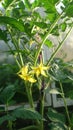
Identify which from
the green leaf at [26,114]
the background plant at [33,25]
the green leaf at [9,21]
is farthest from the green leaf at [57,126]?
the green leaf at [9,21]

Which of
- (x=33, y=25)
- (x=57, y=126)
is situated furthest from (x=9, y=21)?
(x=57, y=126)

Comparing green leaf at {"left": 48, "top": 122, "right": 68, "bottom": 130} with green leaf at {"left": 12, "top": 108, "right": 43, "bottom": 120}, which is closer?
green leaf at {"left": 12, "top": 108, "right": 43, "bottom": 120}

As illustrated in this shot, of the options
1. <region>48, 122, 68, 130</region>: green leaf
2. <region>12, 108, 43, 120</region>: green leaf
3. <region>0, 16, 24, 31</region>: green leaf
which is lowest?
<region>48, 122, 68, 130</region>: green leaf

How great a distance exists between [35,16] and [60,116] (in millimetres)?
409

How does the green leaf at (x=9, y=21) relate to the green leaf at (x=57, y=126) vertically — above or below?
above

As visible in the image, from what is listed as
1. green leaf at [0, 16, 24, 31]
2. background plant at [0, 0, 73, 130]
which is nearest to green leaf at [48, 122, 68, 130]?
background plant at [0, 0, 73, 130]

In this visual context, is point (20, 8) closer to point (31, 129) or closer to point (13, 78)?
point (31, 129)

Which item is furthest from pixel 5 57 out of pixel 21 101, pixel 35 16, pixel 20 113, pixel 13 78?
pixel 20 113

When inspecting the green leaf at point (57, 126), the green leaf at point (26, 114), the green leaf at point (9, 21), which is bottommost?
the green leaf at point (57, 126)

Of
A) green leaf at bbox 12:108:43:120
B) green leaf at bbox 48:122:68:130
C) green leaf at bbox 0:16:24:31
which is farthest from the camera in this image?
green leaf at bbox 48:122:68:130

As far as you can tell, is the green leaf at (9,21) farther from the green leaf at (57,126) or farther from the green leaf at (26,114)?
the green leaf at (57,126)

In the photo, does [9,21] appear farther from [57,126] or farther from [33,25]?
[57,126]

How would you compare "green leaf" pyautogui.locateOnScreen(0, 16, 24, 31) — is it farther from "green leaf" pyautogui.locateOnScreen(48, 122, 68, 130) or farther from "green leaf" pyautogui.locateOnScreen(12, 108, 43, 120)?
"green leaf" pyautogui.locateOnScreen(48, 122, 68, 130)

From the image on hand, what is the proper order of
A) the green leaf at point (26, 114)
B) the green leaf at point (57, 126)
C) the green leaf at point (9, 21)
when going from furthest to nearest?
the green leaf at point (57, 126) < the green leaf at point (26, 114) < the green leaf at point (9, 21)
